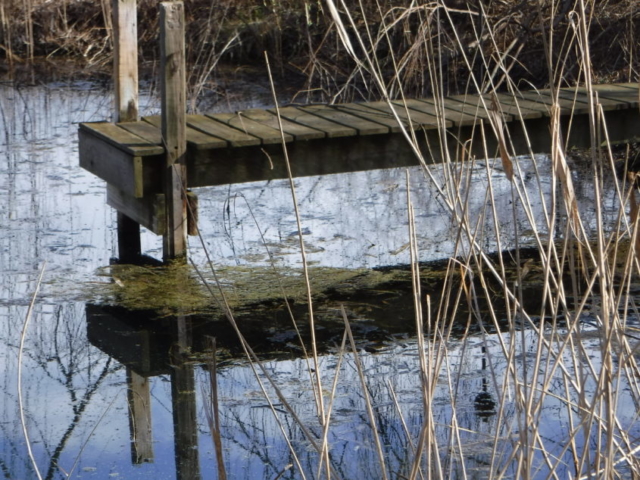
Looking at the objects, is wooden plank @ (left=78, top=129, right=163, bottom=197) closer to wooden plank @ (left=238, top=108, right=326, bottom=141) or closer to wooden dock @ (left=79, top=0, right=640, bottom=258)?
wooden dock @ (left=79, top=0, right=640, bottom=258)

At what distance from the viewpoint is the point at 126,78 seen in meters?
4.93

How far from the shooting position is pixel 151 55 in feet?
38.4

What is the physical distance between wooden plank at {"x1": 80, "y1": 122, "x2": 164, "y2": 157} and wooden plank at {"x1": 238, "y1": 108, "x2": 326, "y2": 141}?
627 millimetres

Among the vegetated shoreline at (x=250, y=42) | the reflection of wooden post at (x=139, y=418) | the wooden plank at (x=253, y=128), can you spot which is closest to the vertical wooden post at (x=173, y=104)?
the wooden plank at (x=253, y=128)

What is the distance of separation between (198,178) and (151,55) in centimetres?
748

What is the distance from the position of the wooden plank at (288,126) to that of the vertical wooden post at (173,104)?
1.69ft

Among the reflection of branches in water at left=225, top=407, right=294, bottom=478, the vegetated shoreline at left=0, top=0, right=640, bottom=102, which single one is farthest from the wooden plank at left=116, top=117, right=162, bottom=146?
the vegetated shoreline at left=0, top=0, right=640, bottom=102

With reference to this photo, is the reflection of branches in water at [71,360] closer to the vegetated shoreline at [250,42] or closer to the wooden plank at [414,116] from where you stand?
the wooden plank at [414,116]

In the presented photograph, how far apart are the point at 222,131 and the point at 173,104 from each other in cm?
32

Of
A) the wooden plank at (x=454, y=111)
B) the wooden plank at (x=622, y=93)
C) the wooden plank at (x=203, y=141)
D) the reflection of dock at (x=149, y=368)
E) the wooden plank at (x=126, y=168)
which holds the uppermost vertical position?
the wooden plank at (x=622, y=93)

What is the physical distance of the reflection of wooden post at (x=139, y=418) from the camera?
291cm

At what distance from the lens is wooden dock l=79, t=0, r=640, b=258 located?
449 cm

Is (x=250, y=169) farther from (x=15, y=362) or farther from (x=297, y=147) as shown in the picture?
(x=15, y=362)

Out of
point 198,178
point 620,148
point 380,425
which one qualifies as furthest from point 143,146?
point 620,148
